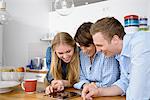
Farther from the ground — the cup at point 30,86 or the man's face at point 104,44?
the man's face at point 104,44

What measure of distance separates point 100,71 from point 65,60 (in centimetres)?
29

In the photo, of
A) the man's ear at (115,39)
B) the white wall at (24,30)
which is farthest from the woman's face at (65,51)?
the white wall at (24,30)

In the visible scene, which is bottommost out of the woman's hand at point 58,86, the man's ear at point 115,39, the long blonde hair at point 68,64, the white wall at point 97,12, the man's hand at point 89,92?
the woman's hand at point 58,86

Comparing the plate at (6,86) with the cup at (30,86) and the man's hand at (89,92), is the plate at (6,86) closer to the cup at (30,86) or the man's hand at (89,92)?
the cup at (30,86)

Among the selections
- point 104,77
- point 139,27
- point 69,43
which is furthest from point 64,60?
point 139,27

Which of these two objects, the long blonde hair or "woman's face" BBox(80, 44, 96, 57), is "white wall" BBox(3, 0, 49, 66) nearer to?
the long blonde hair

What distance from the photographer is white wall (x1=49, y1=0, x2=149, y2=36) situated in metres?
3.19

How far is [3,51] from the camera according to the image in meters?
3.76

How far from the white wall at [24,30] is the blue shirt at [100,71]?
246 cm

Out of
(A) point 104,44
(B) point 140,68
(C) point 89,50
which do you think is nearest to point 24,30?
(C) point 89,50

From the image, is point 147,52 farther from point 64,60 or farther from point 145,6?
point 145,6

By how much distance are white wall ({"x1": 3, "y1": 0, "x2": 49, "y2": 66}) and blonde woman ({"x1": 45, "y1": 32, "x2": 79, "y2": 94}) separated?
227 cm

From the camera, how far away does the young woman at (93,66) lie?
5.11ft

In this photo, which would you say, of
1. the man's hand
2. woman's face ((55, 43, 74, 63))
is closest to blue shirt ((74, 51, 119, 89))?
woman's face ((55, 43, 74, 63))
